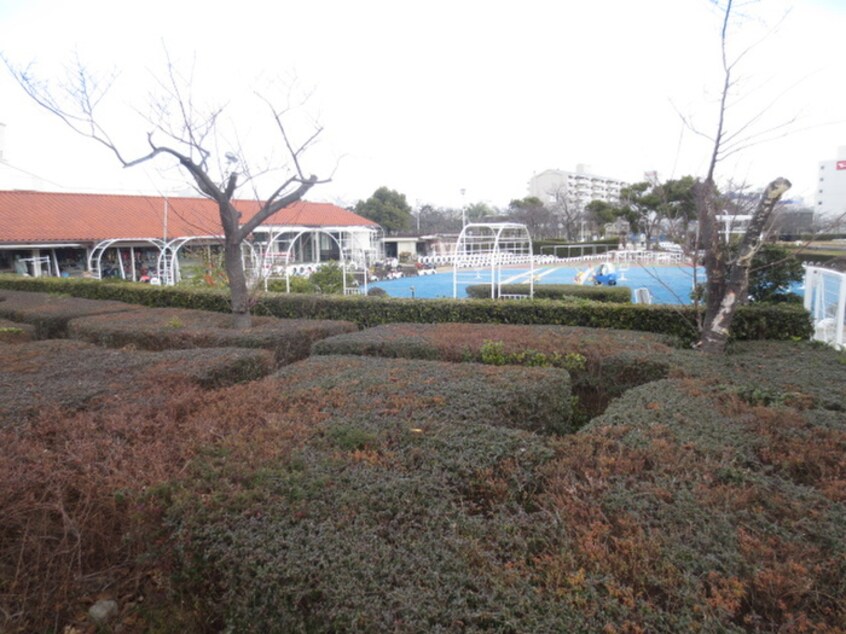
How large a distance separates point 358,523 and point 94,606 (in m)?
1.32

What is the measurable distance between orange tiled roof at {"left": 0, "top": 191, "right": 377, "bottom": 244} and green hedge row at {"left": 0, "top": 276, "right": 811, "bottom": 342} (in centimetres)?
898

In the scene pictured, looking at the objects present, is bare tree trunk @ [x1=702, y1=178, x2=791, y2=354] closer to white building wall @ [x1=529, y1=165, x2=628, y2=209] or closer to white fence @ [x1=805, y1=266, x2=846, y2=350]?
white fence @ [x1=805, y1=266, x2=846, y2=350]

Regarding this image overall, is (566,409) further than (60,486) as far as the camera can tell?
Yes

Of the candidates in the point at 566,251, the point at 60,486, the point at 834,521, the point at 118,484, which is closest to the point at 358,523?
the point at 118,484

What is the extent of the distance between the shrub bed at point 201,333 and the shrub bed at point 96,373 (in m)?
0.87

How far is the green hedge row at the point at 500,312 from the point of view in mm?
6977

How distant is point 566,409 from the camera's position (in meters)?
4.46

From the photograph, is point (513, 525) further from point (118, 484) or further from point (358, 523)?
point (118, 484)

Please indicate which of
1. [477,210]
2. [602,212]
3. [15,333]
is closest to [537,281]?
[15,333]

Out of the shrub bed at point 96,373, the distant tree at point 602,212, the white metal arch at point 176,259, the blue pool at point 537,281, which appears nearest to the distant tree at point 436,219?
the distant tree at point 602,212

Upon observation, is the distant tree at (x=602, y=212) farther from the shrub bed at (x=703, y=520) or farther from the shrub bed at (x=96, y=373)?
the shrub bed at (x=703, y=520)

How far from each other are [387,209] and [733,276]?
40.2 m

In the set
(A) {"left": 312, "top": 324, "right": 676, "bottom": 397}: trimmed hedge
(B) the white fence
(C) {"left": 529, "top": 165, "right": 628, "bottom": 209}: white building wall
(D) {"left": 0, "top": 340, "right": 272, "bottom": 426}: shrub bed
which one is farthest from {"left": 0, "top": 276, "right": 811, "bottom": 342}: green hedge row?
(C) {"left": 529, "top": 165, "right": 628, "bottom": 209}: white building wall

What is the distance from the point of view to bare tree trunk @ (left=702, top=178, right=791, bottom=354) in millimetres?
5395
